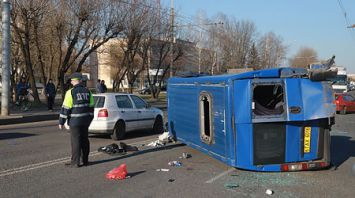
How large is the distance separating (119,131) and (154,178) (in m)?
5.22

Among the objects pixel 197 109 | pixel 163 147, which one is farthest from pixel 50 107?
pixel 197 109

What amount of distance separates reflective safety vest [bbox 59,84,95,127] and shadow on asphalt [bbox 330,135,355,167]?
5.29 meters

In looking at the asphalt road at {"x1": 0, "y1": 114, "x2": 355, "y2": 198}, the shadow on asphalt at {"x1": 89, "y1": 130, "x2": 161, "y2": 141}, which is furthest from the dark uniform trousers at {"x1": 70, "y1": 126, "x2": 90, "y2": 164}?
the shadow on asphalt at {"x1": 89, "y1": 130, "x2": 161, "y2": 141}

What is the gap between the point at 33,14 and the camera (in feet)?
78.9

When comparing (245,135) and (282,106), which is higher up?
(282,106)

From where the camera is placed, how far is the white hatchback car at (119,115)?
12258mm

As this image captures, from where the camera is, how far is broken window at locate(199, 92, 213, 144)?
8.80m

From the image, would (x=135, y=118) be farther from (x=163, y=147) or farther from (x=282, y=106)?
(x=282, y=106)

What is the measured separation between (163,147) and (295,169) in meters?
4.12

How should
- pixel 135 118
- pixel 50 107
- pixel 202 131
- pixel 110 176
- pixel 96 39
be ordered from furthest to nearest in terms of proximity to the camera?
pixel 96 39 → pixel 50 107 → pixel 135 118 → pixel 202 131 → pixel 110 176

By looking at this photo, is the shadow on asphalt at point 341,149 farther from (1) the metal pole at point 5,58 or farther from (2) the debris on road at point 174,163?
(1) the metal pole at point 5,58

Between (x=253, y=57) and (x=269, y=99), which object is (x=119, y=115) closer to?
(x=269, y=99)

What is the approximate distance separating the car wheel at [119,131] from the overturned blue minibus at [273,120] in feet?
15.3

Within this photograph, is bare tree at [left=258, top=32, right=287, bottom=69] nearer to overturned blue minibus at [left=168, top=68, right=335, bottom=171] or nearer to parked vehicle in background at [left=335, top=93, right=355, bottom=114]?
A: parked vehicle in background at [left=335, top=93, right=355, bottom=114]
